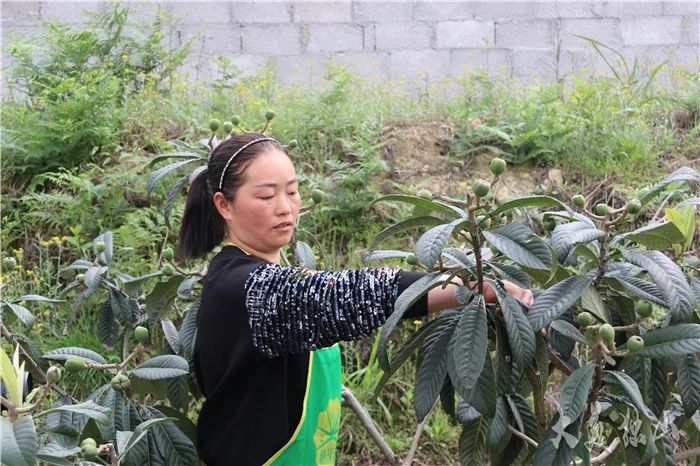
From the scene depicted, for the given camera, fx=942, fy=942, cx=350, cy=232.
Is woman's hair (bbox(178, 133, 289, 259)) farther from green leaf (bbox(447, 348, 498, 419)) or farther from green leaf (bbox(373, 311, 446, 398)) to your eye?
green leaf (bbox(447, 348, 498, 419))

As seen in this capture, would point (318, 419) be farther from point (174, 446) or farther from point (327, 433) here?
point (174, 446)

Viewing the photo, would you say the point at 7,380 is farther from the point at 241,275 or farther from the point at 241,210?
the point at 241,210

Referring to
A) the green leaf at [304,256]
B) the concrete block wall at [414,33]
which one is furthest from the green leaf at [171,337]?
the concrete block wall at [414,33]

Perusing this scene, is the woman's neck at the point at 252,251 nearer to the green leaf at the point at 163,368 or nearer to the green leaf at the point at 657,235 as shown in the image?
the green leaf at the point at 163,368

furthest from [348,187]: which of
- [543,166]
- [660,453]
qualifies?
[660,453]

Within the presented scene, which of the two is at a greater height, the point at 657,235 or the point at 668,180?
the point at 668,180

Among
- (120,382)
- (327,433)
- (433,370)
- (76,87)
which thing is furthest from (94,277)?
(76,87)

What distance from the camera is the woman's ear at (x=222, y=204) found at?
2334mm

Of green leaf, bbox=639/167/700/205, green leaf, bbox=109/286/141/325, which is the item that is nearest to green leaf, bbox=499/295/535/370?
green leaf, bbox=639/167/700/205

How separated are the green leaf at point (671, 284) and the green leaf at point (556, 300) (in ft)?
0.41

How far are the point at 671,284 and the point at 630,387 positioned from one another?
229 mm

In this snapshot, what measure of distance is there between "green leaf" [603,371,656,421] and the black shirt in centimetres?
41

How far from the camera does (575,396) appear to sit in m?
1.94

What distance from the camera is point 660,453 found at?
217 centimetres
